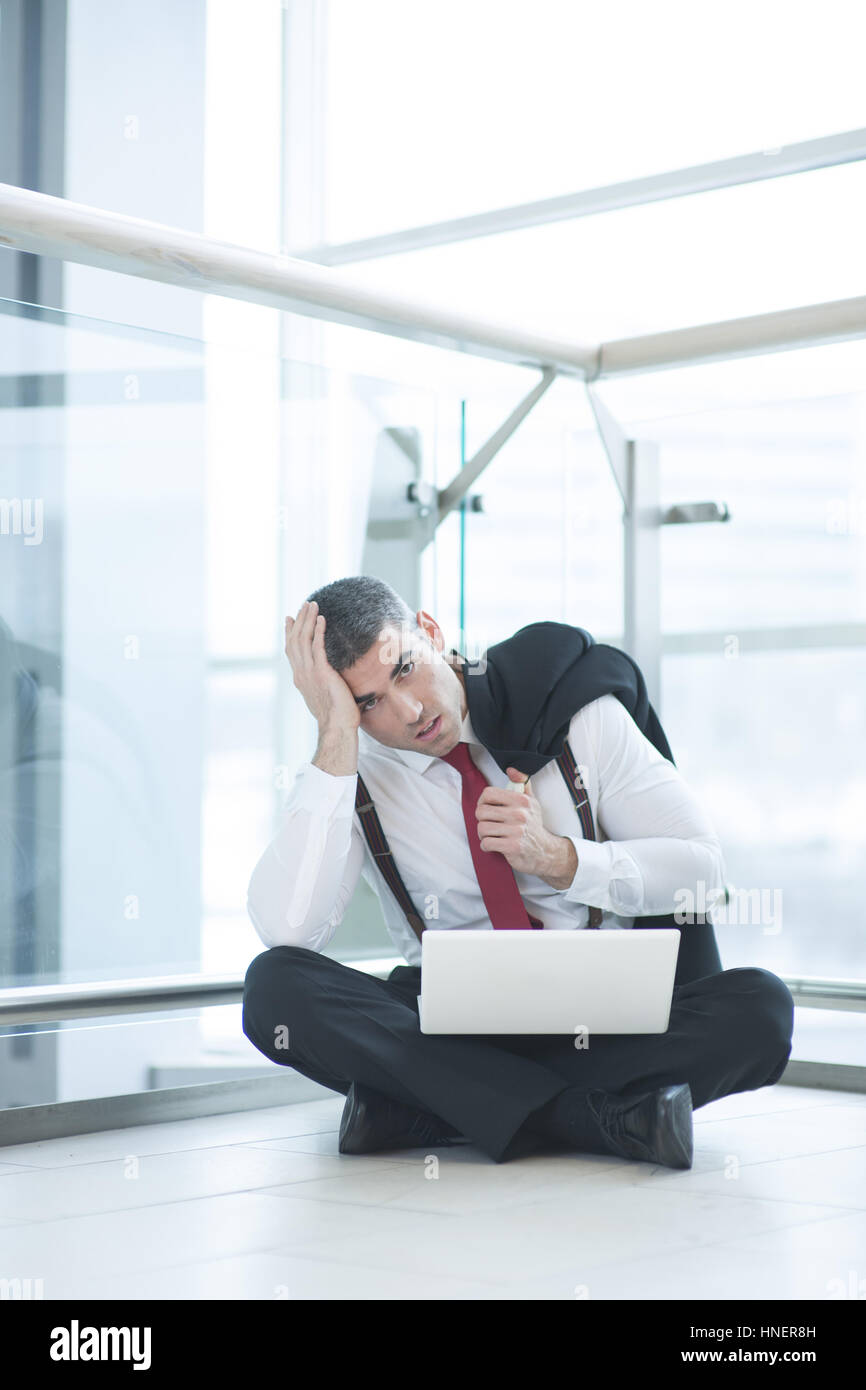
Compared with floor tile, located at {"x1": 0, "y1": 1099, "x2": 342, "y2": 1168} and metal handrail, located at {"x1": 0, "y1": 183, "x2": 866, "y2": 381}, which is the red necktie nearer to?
floor tile, located at {"x1": 0, "y1": 1099, "x2": 342, "y2": 1168}

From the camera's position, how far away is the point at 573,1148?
6.70 feet

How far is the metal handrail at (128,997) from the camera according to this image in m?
2.15

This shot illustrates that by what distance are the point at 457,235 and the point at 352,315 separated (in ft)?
4.22

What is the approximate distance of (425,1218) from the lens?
1.65 m

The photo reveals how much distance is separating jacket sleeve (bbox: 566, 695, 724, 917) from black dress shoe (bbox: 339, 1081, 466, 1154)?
0.34 m

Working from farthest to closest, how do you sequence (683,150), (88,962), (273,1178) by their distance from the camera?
1. (683,150)
2. (88,962)
3. (273,1178)

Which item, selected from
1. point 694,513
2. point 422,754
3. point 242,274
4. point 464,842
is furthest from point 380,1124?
point 694,513

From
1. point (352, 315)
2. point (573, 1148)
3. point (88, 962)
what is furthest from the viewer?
point (352, 315)

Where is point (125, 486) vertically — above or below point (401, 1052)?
above

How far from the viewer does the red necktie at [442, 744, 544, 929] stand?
2092mm

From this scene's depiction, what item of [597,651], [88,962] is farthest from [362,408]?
[88,962]

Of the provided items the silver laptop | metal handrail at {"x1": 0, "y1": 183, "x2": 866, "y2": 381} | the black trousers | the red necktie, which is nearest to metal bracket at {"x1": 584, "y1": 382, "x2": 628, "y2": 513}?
metal handrail at {"x1": 0, "y1": 183, "x2": 866, "y2": 381}

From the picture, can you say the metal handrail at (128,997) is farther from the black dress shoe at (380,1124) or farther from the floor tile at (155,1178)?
the black dress shoe at (380,1124)
